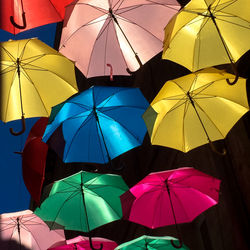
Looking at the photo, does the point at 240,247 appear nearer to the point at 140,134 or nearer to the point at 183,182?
the point at 183,182

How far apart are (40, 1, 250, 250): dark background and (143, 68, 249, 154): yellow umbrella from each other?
1038 mm

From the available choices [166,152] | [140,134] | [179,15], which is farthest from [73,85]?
[166,152]

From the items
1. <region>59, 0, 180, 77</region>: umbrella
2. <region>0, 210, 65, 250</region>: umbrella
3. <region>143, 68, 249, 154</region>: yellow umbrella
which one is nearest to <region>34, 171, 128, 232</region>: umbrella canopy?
<region>0, 210, 65, 250</region>: umbrella

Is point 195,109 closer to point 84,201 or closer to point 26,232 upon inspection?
point 84,201

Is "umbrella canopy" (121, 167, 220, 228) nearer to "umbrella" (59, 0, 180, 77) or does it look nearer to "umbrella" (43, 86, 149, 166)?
"umbrella" (43, 86, 149, 166)

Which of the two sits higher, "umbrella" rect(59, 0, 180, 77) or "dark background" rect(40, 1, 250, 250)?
"umbrella" rect(59, 0, 180, 77)

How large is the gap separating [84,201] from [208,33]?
3670mm

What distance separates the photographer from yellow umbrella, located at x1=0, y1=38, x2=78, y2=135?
6.65m

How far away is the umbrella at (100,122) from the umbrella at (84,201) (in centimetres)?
40

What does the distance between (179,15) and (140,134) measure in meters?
2.39

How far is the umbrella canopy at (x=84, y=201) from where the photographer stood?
7.54m

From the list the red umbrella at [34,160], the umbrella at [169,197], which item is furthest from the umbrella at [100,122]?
the red umbrella at [34,160]

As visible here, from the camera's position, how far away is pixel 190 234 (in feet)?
34.0

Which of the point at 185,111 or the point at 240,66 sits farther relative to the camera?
the point at 240,66
